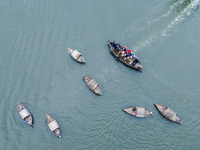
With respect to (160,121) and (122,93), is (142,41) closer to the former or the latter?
(122,93)

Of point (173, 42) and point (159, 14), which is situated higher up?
point (159, 14)

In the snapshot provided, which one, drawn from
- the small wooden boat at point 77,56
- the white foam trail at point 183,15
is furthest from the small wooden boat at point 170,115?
the small wooden boat at point 77,56

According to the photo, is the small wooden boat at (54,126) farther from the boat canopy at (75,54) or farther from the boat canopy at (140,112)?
the boat canopy at (140,112)

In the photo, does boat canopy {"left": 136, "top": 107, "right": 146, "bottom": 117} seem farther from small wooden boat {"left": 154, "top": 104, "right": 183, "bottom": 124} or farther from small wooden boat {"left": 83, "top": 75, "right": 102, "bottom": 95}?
small wooden boat {"left": 83, "top": 75, "right": 102, "bottom": 95}

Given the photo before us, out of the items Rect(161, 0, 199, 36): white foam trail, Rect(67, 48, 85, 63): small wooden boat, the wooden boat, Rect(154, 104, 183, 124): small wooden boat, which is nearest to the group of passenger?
the wooden boat

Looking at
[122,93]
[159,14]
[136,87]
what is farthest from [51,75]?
[159,14]
